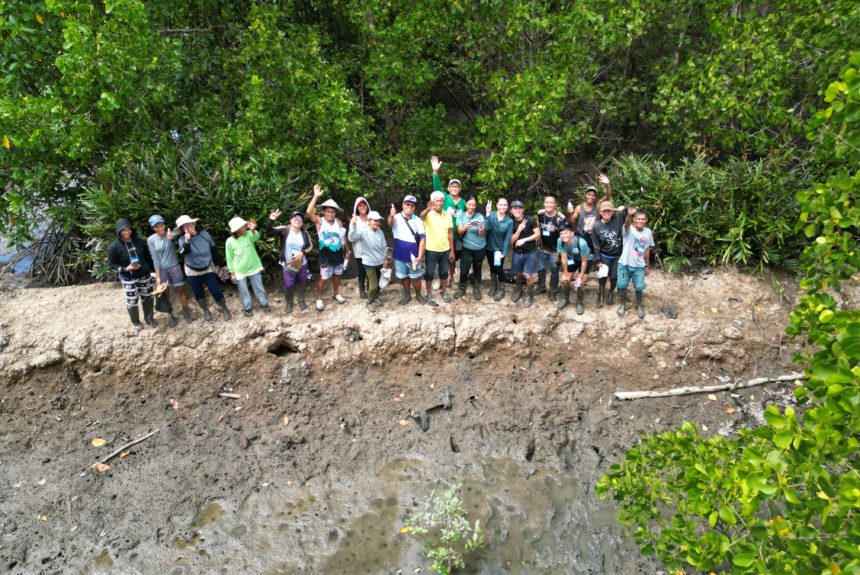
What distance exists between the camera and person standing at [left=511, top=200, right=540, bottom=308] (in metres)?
8.12

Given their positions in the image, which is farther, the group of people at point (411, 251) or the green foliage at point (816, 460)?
the group of people at point (411, 251)

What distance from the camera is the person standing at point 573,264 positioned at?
823 cm

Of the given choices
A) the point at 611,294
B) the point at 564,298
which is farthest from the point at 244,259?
the point at 611,294

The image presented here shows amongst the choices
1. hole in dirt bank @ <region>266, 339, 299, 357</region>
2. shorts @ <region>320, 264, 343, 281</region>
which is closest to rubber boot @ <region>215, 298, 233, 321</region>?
hole in dirt bank @ <region>266, 339, 299, 357</region>

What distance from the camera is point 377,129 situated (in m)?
12.3

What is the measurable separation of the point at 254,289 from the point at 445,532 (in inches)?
177

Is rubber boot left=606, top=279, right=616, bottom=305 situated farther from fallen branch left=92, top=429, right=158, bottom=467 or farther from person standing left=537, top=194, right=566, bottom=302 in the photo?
fallen branch left=92, top=429, right=158, bottom=467

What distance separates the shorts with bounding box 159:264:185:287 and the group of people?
1cm

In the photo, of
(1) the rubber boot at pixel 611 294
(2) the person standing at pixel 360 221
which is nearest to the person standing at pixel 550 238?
(1) the rubber boot at pixel 611 294

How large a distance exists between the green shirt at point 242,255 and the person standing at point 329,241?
94cm

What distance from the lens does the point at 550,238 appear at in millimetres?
8250

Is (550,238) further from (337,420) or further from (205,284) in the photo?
(205,284)

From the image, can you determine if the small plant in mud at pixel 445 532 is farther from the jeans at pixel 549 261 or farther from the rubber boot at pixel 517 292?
the jeans at pixel 549 261

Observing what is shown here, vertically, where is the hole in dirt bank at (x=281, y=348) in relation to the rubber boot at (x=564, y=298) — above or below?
below
